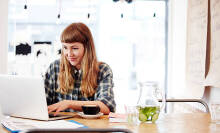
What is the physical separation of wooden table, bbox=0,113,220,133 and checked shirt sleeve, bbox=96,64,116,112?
0.81 feet

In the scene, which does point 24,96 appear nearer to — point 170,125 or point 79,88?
point 79,88

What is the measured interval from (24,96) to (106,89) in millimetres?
629

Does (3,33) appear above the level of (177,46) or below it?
above

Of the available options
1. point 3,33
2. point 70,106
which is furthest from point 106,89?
point 3,33

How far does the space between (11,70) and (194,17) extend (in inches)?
86.2

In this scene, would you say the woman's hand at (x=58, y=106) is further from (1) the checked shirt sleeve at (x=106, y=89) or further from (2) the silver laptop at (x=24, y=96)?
(1) the checked shirt sleeve at (x=106, y=89)

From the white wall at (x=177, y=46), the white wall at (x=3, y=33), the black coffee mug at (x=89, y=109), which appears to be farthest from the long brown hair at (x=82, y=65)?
the white wall at (x=3, y=33)

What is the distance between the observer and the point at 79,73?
6.95ft

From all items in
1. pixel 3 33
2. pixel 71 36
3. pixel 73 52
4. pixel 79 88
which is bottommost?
pixel 79 88

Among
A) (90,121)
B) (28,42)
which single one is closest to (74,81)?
(90,121)

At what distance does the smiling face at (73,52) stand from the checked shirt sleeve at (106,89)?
179 mm

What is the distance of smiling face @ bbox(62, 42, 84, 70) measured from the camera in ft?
6.76

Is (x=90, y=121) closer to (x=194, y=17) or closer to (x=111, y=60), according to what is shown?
(x=194, y=17)

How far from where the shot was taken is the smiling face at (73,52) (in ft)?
6.76
